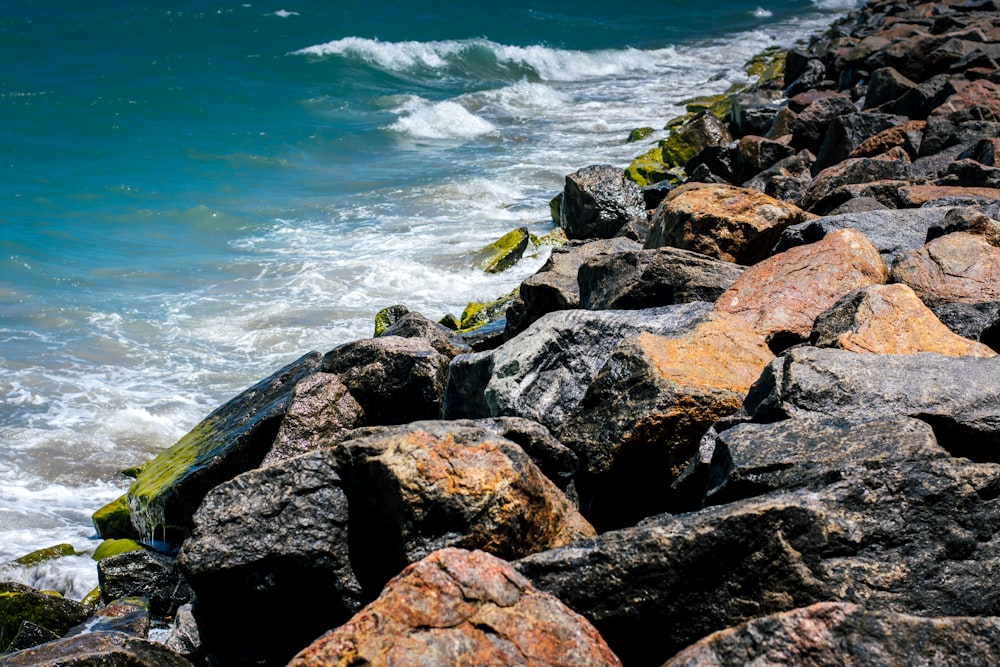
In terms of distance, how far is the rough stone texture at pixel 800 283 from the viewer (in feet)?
14.9

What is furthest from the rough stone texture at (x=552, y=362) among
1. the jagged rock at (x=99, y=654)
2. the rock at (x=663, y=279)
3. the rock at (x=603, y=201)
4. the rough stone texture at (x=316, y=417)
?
the rock at (x=603, y=201)

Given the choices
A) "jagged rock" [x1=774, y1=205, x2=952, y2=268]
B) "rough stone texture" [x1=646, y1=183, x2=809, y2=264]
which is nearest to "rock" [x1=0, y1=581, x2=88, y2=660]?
"rough stone texture" [x1=646, y1=183, x2=809, y2=264]

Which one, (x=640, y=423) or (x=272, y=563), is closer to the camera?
(x=272, y=563)

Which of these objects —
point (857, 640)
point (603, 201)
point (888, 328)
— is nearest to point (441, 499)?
point (857, 640)

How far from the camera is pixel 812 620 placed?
2.16 meters

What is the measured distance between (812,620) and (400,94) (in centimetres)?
2347

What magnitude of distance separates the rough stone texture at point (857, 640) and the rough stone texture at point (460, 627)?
379 millimetres

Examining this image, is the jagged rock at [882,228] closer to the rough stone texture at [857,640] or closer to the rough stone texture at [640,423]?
the rough stone texture at [640,423]

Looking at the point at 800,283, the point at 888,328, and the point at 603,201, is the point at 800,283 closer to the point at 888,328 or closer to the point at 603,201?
the point at 888,328

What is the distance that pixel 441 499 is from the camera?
2969mm

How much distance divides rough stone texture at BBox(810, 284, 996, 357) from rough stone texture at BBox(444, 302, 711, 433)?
0.63 meters

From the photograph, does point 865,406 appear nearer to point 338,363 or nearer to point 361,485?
point 361,485

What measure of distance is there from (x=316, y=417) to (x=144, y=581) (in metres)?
1.33

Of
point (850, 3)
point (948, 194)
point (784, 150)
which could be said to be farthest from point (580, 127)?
point (850, 3)
